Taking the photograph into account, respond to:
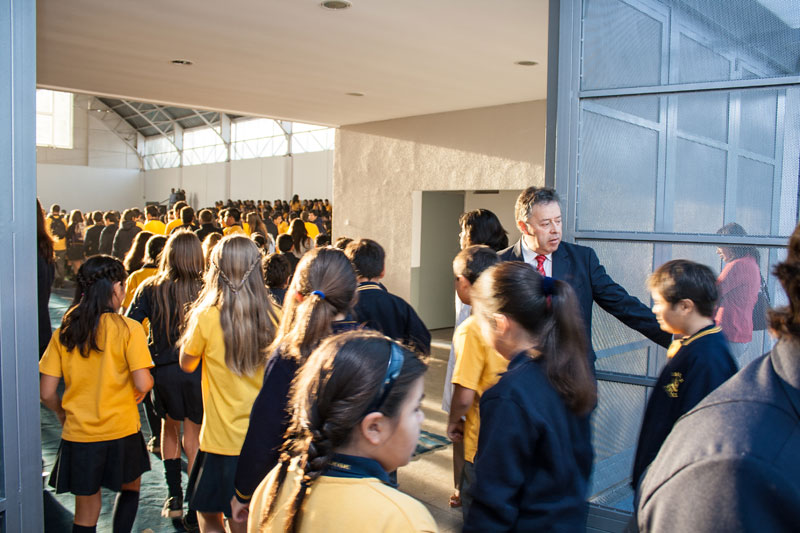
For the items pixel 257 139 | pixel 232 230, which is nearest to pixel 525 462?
pixel 232 230

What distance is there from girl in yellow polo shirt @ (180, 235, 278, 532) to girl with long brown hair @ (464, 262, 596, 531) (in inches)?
52.7

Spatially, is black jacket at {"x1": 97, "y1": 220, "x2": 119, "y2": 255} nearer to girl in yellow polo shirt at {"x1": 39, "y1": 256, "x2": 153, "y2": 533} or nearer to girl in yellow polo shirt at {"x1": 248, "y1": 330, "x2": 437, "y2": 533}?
girl in yellow polo shirt at {"x1": 39, "y1": 256, "x2": 153, "y2": 533}

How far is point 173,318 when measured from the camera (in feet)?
12.5

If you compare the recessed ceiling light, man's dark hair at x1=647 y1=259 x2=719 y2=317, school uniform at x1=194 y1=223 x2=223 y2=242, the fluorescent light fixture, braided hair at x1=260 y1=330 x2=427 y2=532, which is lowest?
braided hair at x1=260 y1=330 x2=427 y2=532

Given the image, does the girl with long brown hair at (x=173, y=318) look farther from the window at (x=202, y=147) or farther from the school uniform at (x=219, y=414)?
the window at (x=202, y=147)

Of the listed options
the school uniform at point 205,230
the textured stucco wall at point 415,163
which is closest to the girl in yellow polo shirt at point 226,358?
the school uniform at point 205,230

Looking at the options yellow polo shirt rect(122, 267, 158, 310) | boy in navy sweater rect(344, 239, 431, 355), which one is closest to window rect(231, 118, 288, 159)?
yellow polo shirt rect(122, 267, 158, 310)

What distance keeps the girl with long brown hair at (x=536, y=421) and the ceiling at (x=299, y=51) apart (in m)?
3.50

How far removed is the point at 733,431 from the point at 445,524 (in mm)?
3301

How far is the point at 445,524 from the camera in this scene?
153 inches

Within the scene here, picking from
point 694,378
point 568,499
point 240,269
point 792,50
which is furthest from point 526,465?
point 792,50

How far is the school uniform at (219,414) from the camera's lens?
2.81 meters

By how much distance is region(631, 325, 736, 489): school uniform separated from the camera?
220 centimetres

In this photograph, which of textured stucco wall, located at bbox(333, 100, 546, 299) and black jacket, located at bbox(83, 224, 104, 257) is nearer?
textured stucco wall, located at bbox(333, 100, 546, 299)
